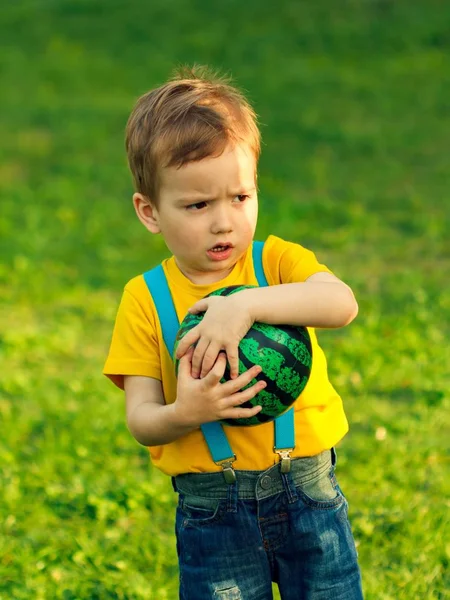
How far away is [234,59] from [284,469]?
15540mm

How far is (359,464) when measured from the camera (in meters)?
5.77

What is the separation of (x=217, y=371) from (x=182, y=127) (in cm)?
81

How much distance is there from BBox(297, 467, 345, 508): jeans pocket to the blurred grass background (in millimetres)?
1155

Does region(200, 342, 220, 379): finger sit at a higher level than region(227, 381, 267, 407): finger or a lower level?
higher

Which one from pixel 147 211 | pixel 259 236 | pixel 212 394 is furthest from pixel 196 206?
pixel 259 236

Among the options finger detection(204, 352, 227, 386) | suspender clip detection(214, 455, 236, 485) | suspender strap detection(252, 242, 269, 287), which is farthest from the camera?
suspender strap detection(252, 242, 269, 287)

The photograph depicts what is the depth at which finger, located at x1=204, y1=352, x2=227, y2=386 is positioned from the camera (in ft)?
10.1

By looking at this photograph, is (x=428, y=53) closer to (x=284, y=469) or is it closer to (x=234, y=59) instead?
(x=234, y=59)

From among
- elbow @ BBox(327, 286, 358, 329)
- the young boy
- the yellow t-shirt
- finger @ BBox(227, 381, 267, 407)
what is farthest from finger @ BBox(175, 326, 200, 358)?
elbow @ BBox(327, 286, 358, 329)

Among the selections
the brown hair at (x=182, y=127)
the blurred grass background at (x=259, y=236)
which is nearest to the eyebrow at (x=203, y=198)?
the brown hair at (x=182, y=127)

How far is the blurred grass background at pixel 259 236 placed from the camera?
5.12 m

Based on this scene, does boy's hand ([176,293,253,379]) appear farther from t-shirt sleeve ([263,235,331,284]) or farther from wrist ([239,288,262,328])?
t-shirt sleeve ([263,235,331,284])

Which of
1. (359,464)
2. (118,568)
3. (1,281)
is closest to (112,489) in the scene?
(118,568)

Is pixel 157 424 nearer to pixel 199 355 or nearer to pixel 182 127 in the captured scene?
pixel 199 355
